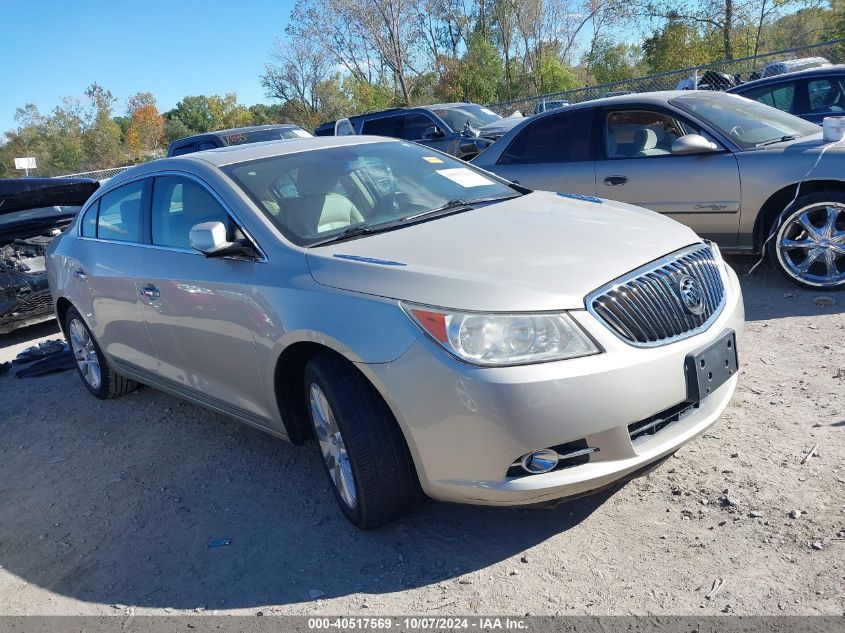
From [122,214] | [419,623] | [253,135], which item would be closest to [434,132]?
[253,135]

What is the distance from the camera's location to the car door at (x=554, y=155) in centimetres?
669

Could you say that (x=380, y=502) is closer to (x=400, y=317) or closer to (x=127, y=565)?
(x=400, y=317)

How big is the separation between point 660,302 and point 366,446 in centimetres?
129

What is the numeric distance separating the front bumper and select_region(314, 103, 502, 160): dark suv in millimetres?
10304

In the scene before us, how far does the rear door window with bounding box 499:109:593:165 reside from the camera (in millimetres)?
6750

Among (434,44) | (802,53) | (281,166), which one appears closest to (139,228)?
(281,166)

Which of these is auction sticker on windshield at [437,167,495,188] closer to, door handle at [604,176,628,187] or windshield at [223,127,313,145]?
door handle at [604,176,628,187]

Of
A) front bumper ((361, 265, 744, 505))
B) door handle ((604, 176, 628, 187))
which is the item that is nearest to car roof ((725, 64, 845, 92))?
door handle ((604, 176, 628, 187))

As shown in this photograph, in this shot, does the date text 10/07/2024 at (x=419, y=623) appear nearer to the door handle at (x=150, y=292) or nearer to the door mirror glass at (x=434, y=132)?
the door handle at (x=150, y=292)

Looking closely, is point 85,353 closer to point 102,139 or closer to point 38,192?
point 38,192

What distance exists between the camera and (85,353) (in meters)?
5.58

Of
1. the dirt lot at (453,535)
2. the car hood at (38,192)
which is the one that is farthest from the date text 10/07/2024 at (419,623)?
the car hood at (38,192)

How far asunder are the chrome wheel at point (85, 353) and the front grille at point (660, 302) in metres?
3.98

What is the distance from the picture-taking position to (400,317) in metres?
2.79
